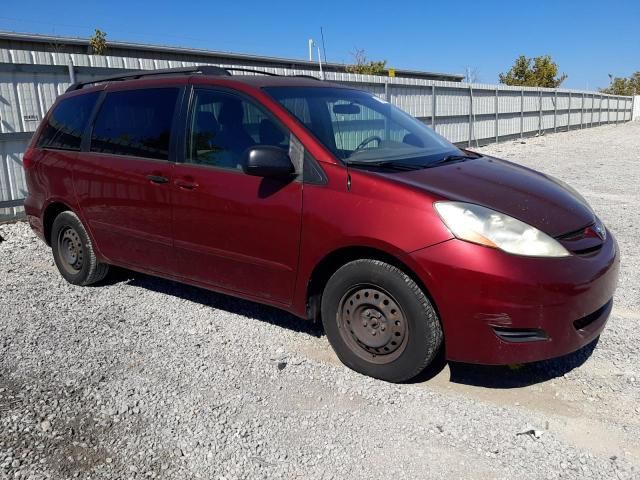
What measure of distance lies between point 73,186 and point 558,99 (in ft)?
95.1

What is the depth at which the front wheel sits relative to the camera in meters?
3.08

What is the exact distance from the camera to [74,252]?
512 cm

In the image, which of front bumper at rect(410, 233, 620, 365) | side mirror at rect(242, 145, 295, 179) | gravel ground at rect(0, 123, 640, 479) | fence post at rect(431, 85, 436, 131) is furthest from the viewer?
fence post at rect(431, 85, 436, 131)

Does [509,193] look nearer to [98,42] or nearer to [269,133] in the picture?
[269,133]

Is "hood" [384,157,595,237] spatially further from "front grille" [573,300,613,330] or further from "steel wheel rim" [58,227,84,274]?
"steel wheel rim" [58,227,84,274]

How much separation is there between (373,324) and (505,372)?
3.03ft

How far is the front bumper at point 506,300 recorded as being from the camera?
112 inches

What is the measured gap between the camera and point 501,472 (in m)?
2.54

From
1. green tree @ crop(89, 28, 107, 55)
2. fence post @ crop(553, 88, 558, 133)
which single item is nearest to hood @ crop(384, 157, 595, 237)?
green tree @ crop(89, 28, 107, 55)

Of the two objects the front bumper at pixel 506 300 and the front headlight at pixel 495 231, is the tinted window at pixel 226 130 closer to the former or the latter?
the front headlight at pixel 495 231

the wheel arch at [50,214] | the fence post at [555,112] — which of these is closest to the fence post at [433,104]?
the wheel arch at [50,214]

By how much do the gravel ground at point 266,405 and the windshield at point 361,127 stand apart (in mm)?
1373

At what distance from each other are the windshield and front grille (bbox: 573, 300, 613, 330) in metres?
1.34

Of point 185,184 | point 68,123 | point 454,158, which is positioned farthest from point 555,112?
point 185,184
